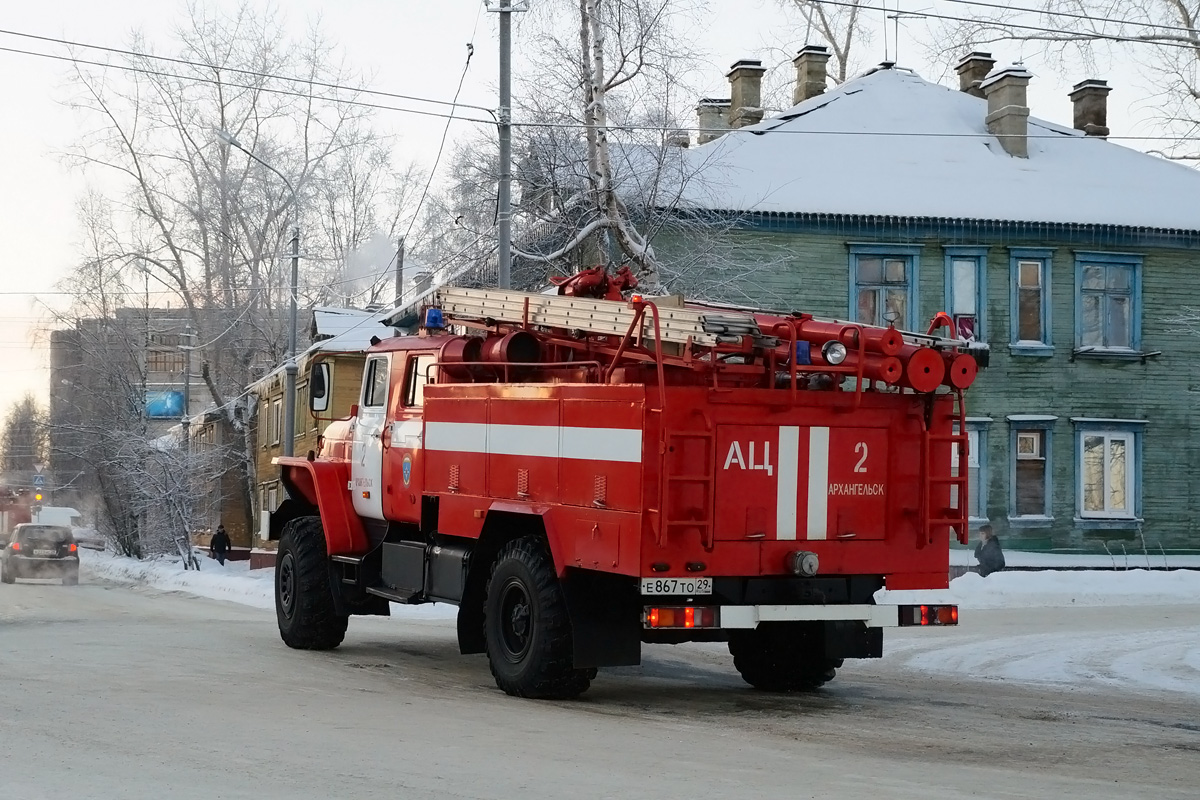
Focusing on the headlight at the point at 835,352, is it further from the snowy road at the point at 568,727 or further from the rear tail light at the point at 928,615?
the snowy road at the point at 568,727

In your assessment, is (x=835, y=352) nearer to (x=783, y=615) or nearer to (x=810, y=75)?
(x=783, y=615)

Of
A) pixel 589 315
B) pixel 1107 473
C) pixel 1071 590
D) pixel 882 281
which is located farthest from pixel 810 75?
pixel 589 315

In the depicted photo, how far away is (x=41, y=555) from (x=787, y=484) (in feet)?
104

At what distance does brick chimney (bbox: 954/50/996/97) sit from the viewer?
3666 centimetres

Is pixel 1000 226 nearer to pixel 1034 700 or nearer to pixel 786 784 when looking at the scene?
pixel 1034 700

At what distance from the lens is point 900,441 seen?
10516 mm

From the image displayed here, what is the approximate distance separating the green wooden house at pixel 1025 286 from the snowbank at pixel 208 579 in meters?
11.4

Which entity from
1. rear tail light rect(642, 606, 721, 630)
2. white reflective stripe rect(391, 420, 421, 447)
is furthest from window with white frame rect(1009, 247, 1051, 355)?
rear tail light rect(642, 606, 721, 630)

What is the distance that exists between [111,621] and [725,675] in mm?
9173

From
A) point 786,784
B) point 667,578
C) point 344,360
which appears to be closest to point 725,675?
point 667,578

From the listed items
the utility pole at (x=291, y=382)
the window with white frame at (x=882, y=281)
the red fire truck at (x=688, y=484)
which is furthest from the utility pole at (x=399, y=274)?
the red fire truck at (x=688, y=484)

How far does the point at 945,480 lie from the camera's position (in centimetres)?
1055

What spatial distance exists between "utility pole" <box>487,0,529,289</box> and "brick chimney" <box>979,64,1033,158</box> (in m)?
15.6

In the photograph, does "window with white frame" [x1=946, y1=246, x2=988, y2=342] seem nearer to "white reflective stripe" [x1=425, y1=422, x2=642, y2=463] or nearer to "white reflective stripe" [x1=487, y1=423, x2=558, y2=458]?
"white reflective stripe" [x1=425, y1=422, x2=642, y2=463]
